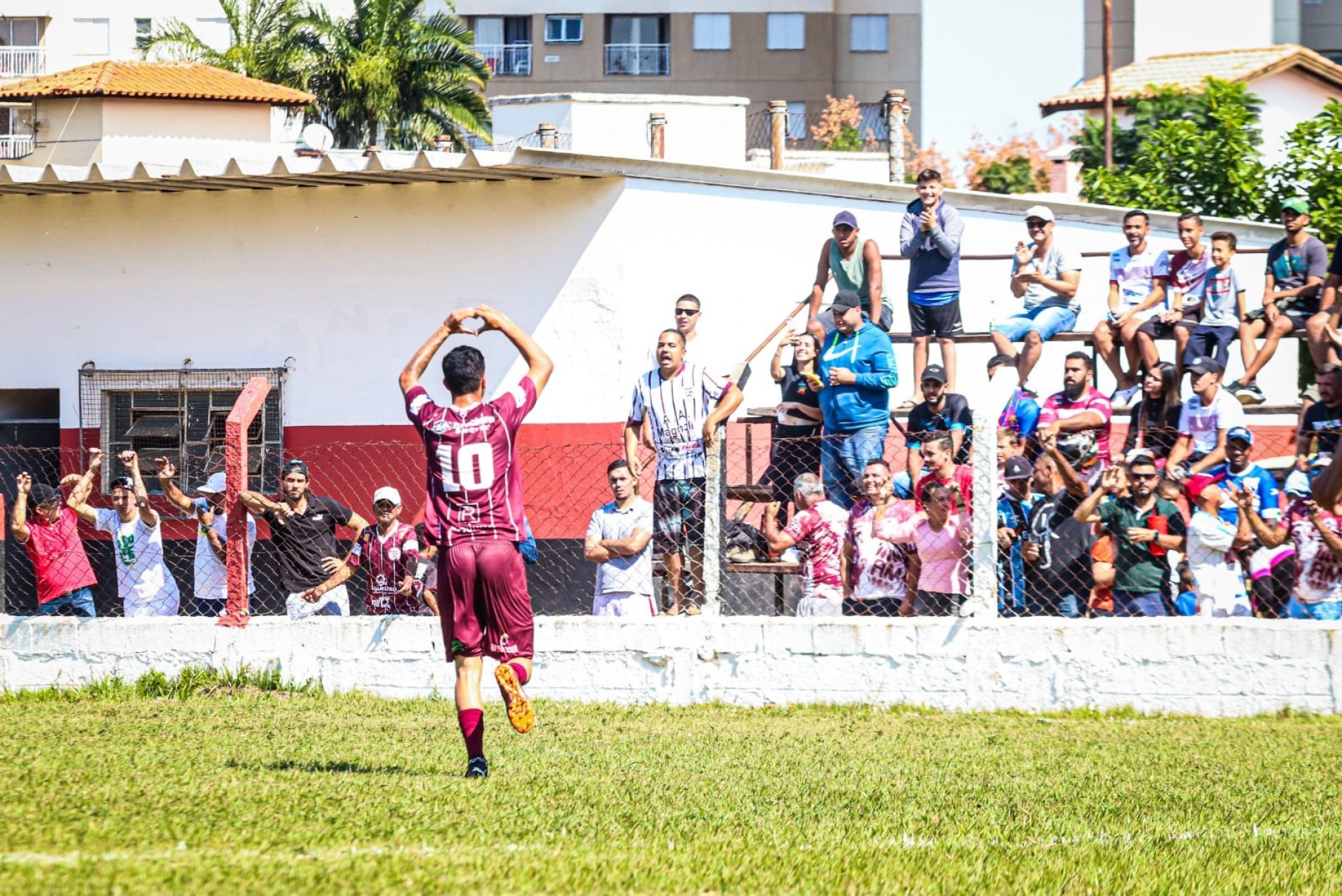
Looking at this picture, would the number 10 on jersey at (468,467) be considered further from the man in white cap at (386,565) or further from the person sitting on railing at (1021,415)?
the person sitting on railing at (1021,415)

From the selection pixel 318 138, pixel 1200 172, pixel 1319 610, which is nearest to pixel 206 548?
pixel 1319 610

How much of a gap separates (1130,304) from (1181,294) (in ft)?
1.72

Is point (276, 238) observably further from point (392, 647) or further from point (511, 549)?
point (511, 549)

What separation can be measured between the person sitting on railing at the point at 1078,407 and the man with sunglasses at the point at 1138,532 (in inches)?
45.7

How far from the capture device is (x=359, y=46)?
4441cm

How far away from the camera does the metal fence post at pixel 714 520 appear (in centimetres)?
1091

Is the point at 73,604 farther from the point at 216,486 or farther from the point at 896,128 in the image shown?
the point at 896,128

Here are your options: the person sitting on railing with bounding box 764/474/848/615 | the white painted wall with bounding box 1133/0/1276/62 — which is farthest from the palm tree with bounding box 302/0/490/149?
the person sitting on railing with bounding box 764/474/848/615

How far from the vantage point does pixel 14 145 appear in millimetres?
40875

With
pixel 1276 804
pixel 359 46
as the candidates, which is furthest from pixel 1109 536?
pixel 359 46

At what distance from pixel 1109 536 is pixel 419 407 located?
515 cm

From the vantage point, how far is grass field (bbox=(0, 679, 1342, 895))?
571cm

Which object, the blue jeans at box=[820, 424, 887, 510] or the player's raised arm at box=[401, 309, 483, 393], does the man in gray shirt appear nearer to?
the blue jeans at box=[820, 424, 887, 510]

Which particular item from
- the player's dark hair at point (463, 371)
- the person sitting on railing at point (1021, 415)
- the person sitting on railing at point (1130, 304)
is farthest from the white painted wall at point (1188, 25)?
the player's dark hair at point (463, 371)
